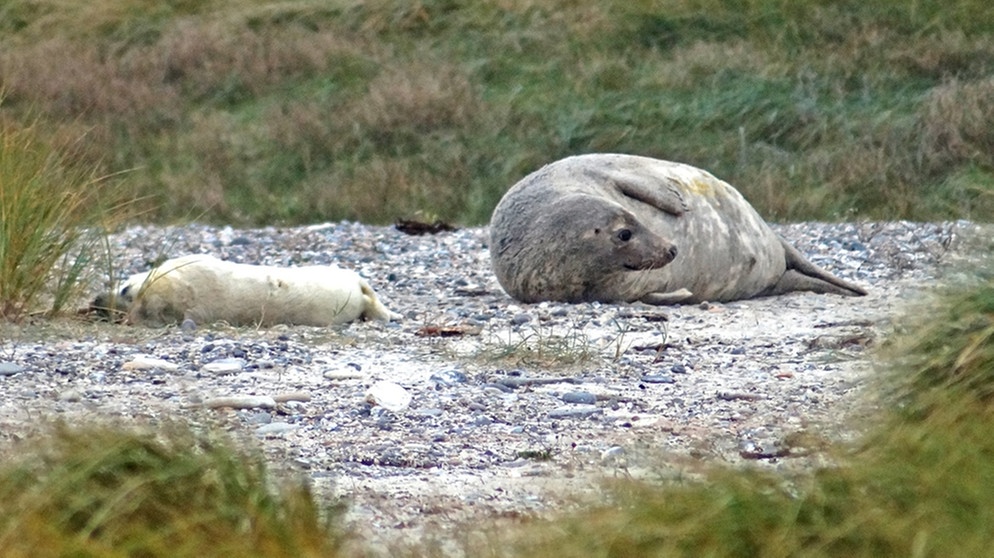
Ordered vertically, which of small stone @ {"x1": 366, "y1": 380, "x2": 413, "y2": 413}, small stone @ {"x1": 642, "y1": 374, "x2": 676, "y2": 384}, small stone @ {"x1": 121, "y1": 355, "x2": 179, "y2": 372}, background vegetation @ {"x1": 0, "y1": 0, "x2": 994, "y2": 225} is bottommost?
background vegetation @ {"x1": 0, "y1": 0, "x2": 994, "y2": 225}

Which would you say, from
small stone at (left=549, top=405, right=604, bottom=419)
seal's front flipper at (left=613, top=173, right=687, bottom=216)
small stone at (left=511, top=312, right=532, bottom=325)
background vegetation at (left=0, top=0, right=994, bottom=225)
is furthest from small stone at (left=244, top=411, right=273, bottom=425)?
background vegetation at (left=0, top=0, right=994, bottom=225)

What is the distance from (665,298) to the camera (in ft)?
24.6

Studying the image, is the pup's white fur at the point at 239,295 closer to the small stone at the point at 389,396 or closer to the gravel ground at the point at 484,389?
the gravel ground at the point at 484,389

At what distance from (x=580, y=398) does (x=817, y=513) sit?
2250 mm

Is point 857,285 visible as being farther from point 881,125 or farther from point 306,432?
point 881,125

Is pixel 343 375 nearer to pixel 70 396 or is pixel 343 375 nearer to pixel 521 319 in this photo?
pixel 70 396

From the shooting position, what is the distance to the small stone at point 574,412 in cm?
481

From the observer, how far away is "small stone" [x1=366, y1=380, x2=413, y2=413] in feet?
16.2

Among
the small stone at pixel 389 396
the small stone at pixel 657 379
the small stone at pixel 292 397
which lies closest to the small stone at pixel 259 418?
the small stone at pixel 292 397

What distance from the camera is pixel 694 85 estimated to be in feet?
46.1

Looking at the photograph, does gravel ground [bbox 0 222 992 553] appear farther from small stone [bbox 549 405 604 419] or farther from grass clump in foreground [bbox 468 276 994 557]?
grass clump in foreground [bbox 468 276 994 557]

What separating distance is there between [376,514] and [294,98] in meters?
11.8

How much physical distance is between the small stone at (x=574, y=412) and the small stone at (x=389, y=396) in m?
0.50

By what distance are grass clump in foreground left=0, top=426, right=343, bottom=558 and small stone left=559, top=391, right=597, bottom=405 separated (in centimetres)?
195
